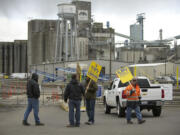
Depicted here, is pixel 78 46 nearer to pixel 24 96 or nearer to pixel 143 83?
pixel 24 96

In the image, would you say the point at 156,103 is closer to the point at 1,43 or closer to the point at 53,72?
the point at 53,72

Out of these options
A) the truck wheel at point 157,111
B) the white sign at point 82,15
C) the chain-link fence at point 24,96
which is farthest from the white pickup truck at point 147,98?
the white sign at point 82,15

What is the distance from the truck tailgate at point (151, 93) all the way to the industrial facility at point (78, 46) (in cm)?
5389

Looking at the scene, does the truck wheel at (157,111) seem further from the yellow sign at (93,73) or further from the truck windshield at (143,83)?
the yellow sign at (93,73)

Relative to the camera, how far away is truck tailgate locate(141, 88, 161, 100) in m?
17.3

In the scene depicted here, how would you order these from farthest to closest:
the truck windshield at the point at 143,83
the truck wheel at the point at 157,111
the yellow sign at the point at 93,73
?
the truck windshield at the point at 143,83 < the truck wheel at the point at 157,111 < the yellow sign at the point at 93,73

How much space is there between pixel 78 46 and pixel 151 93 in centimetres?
9238

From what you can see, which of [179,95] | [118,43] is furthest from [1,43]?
[179,95]

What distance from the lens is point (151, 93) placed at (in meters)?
17.4

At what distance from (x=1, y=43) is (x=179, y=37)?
8748 centimetres

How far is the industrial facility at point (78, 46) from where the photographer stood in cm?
8731

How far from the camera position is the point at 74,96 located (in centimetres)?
1270

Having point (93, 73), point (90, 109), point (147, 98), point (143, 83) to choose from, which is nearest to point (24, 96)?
point (143, 83)

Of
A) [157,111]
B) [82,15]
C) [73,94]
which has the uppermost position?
[82,15]
